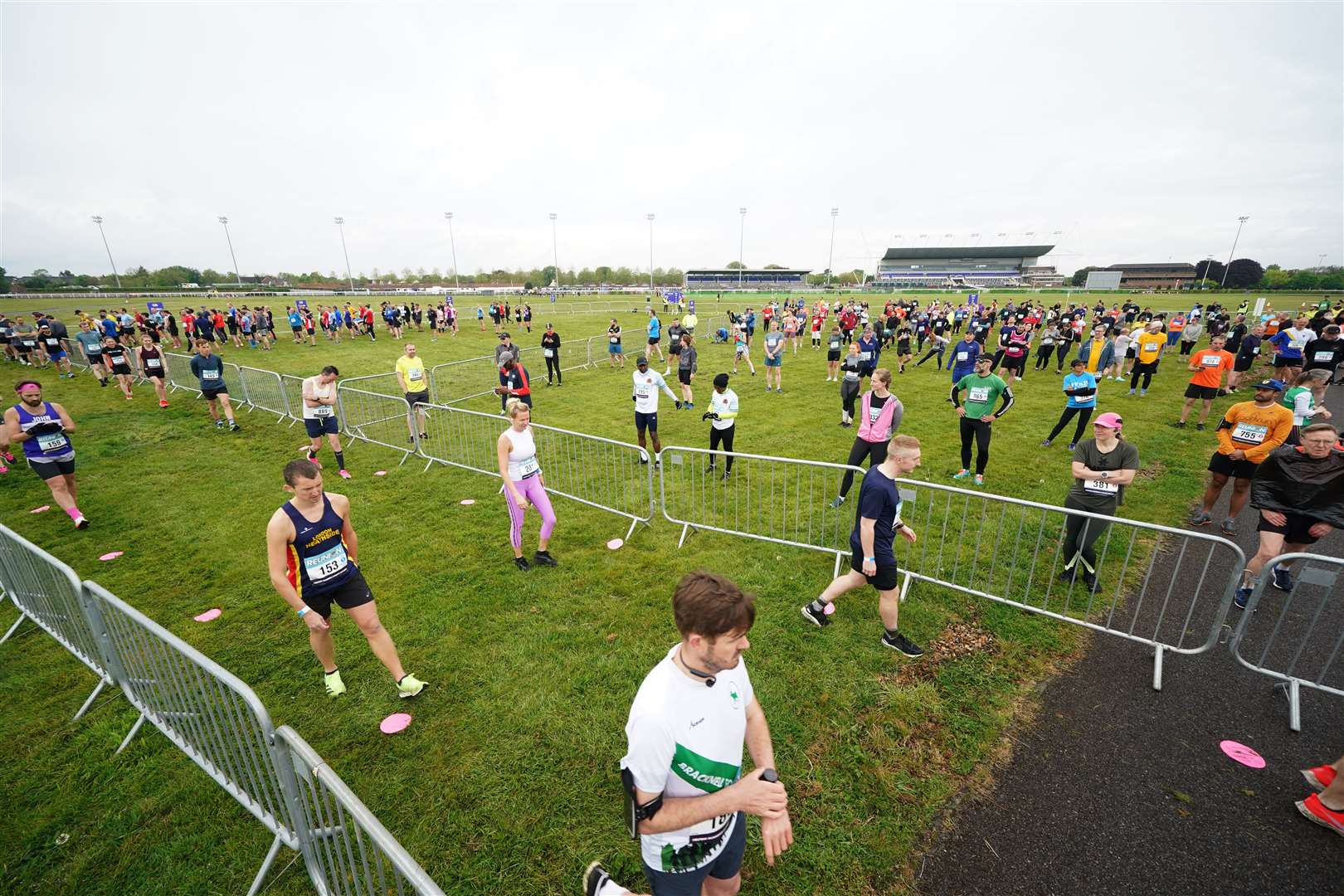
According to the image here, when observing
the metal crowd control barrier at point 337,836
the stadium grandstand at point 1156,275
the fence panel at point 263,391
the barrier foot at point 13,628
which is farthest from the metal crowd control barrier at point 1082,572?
the stadium grandstand at point 1156,275

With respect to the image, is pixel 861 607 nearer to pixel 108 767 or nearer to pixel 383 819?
pixel 383 819

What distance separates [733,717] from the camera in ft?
6.83

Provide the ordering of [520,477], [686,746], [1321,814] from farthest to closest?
1. [520,477]
2. [1321,814]
3. [686,746]

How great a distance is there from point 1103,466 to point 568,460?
7257 millimetres

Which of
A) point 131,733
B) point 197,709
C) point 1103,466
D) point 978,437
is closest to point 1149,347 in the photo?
point 978,437

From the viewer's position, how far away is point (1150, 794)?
353cm

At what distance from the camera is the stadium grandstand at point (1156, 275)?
3836 inches

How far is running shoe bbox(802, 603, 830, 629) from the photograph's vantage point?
5148mm

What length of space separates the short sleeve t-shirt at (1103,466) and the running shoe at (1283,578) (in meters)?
2.10

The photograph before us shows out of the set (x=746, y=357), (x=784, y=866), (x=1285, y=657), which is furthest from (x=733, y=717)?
(x=746, y=357)

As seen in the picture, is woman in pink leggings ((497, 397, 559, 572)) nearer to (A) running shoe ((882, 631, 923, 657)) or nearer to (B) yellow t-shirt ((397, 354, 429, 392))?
(A) running shoe ((882, 631, 923, 657))

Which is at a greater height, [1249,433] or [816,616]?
[1249,433]

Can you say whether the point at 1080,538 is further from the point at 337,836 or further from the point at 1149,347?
the point at 1149,347

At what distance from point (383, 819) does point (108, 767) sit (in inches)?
87.3
